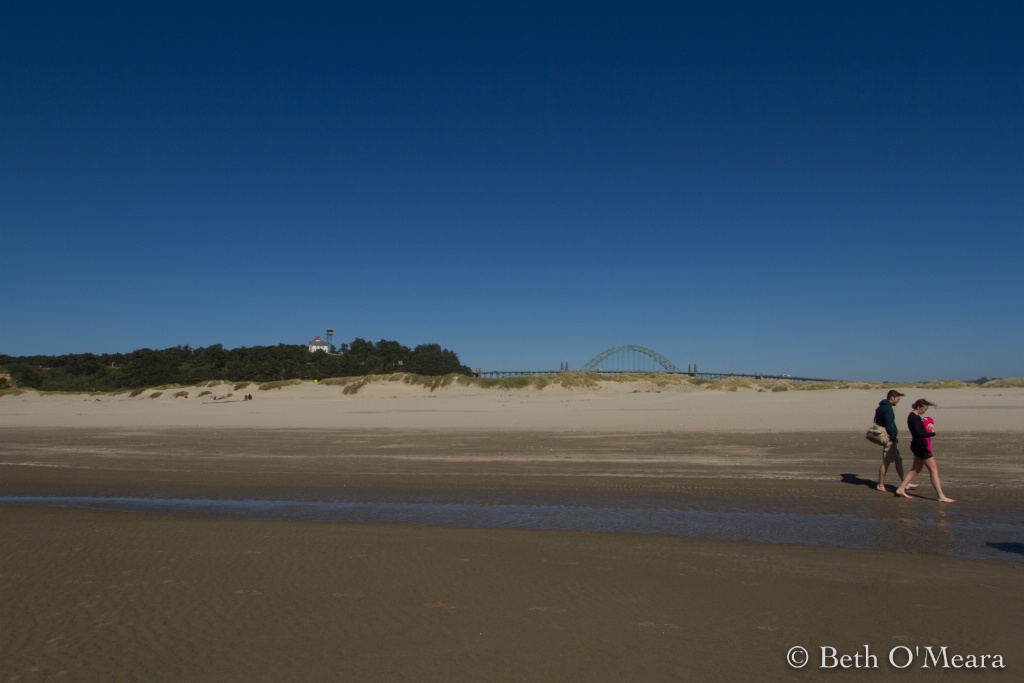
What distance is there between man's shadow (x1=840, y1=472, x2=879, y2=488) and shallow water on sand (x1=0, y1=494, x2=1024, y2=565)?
1820mm

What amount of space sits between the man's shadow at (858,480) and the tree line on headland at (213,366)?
5636 cm

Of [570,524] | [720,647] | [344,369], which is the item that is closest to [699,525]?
[570,524]

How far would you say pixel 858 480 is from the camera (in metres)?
11.8

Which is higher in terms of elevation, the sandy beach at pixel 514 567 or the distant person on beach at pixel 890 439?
the distant person on beach at pixel 890 439

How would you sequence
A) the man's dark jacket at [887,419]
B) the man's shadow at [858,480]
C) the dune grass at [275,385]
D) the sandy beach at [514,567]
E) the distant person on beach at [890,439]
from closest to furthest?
1. the sandy beach at [514,567]
2. the distant person on beach at [890,439]
3. the man's dark jacket at [887,419]
4. the man's shadow at [858,480]
5. the dune grass at [275,385]

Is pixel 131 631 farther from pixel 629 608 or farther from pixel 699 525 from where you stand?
pixel 699 525

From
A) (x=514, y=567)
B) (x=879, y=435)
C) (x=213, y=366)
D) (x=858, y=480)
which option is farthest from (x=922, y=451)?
(x=213, y=366)

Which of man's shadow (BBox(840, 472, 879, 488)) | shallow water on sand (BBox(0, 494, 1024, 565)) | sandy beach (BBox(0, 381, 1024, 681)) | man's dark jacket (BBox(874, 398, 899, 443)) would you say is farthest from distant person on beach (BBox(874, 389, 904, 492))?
shallow water on sand (BBox(0, 494, 1024, 565))

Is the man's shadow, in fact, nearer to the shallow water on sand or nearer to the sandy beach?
the sandy beach

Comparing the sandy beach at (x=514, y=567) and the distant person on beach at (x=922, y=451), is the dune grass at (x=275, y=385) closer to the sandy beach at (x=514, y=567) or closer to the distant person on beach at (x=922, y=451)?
the sandy beach at (x=514, y=567)

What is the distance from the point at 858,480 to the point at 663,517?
4894mm

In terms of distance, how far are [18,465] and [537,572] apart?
50.6 feet

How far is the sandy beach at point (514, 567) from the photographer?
4.75 metres

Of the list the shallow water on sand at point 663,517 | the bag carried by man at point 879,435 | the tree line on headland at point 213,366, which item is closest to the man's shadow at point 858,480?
the bag carried by man at point 879,435
